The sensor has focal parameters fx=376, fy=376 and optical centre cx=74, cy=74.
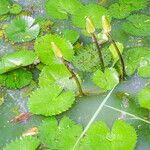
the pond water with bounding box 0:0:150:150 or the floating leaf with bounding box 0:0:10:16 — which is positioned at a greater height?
the floating leaf with bounding box 0:0:10:16

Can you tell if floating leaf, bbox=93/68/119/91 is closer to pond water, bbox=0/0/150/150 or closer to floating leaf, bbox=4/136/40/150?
pond water, bbox=0/0/150/150

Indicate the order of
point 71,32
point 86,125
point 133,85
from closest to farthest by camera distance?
1. point 86,125
2. point 133,85
3. point 71,32

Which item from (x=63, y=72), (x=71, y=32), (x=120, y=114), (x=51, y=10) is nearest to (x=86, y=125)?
(x=120, y=114)

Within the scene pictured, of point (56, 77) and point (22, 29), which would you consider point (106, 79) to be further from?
point (22, 29)

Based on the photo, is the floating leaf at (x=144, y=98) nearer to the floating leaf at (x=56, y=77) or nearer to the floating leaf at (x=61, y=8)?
the floating leaf at (x=56, y=77)

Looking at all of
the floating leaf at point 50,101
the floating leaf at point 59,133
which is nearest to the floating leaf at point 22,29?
the floating leaf at point 50,101

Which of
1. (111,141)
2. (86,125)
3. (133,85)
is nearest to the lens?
(111,141)

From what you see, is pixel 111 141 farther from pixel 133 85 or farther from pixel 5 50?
pixel 5 50

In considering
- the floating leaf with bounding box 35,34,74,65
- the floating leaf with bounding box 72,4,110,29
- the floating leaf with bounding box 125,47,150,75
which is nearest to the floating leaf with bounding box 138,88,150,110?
the floating leaf with bounding box 125,47,150,75
